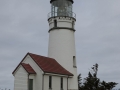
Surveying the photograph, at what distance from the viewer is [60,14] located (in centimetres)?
2783

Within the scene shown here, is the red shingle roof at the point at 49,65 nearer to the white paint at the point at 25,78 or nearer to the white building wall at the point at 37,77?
the white building wall at the point at 37,77

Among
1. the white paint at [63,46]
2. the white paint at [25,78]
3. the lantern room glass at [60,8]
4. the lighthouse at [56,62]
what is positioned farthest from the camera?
the lantern room glass at [60,8]

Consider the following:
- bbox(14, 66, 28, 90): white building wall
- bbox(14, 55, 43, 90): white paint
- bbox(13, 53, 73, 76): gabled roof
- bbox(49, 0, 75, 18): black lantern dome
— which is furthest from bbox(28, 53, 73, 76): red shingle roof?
bbox(49, 0, 75, 18): black lantern dome

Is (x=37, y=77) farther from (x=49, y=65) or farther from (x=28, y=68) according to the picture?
(x=49, y=65)

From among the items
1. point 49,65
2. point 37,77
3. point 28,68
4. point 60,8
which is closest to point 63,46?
point 49,65

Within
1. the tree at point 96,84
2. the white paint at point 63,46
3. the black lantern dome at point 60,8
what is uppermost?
the black lantern dome at point 60,8

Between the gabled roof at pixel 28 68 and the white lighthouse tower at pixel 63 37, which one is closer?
the gabled roof at pixel 28 68

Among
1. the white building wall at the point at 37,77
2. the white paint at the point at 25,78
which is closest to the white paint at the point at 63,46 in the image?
the white building wall at the point at 37,77

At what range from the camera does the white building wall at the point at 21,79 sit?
21.8 meters

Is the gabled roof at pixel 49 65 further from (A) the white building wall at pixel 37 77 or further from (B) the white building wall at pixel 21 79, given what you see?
(B) the white building wall at pixel 21 79

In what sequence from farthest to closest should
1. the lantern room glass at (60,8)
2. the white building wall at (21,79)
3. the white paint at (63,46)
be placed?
the lantern room glass at (60,8), the white paint at (63,46), the white building wall at (21,79)

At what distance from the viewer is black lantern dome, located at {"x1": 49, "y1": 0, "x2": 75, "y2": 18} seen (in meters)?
27.9

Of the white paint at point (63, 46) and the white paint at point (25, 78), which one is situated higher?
the white paint at point (63, 46)

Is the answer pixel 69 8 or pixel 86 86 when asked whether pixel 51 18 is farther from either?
pixel 86 86
